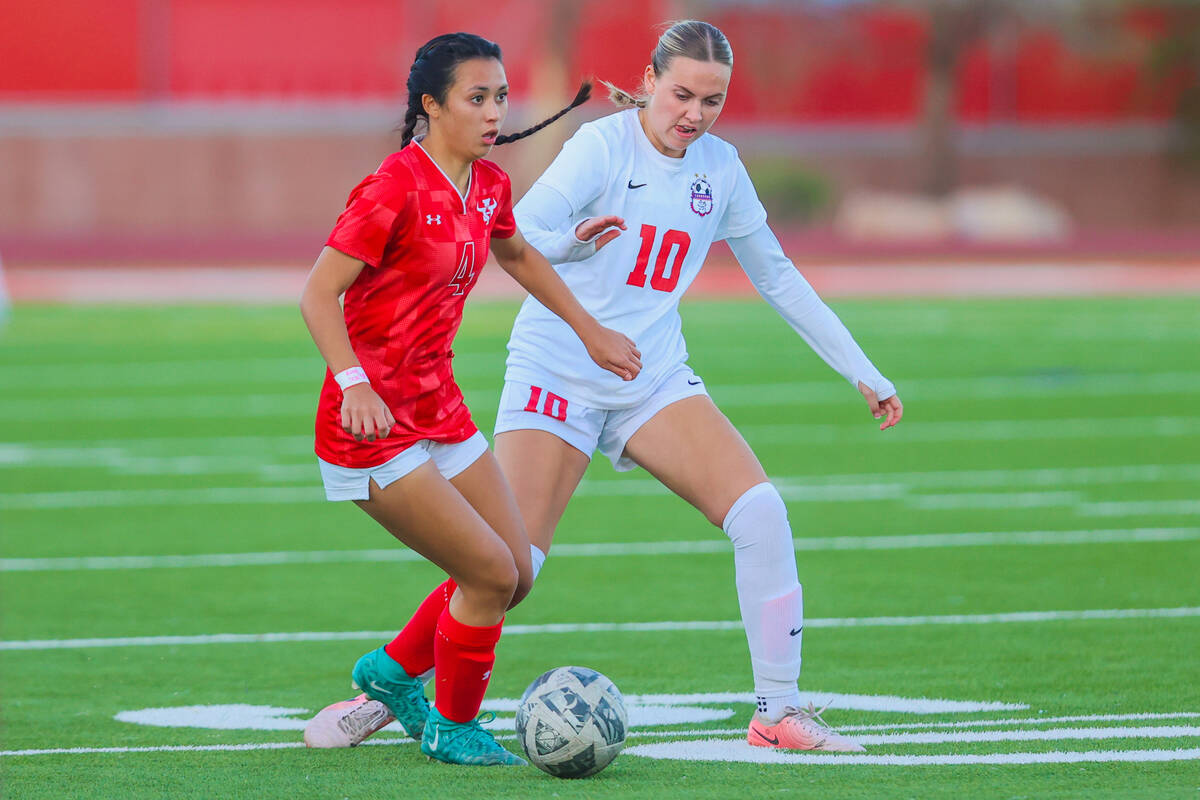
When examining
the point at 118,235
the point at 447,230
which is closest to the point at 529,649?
the point at 447,230

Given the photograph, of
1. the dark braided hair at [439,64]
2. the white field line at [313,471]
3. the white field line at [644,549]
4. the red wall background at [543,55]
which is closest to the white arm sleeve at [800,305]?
the dark braided hair at [439,64]

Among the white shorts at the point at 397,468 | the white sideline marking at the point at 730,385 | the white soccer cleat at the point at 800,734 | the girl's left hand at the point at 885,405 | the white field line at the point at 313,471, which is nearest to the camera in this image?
the white shorts at the point at 397,468

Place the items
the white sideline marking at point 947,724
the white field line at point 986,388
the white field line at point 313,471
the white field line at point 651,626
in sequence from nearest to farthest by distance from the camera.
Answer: the white sideline marking at point 947,724
the white field line at point 651,626
the white field line at point 313,471
the white field line at point 986,388

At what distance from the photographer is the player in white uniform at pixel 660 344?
18.1 ft

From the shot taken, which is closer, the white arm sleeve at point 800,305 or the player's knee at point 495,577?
the player's knee at point 495,577

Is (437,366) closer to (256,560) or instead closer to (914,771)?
(914,771)

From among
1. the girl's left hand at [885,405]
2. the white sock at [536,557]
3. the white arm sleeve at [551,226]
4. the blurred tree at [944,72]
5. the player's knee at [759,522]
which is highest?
the blurred tree at [944,72]

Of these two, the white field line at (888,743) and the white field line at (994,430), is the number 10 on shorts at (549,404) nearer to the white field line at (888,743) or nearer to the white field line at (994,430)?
the white field line at (888,743)

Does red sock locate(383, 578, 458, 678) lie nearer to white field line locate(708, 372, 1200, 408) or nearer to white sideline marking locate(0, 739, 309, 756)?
white sideline marking locate(0, 739, 309, 756)

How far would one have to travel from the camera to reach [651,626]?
750 cm

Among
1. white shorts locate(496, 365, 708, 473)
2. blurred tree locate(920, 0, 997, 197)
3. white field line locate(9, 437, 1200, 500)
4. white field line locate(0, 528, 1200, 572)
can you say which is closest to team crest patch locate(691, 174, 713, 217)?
white shorts locate(496, 365, 708, 473)

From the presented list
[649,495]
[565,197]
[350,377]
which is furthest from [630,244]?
[649,495]

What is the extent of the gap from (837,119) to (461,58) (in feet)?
124

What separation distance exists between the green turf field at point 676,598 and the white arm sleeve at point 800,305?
1091 millimetres
